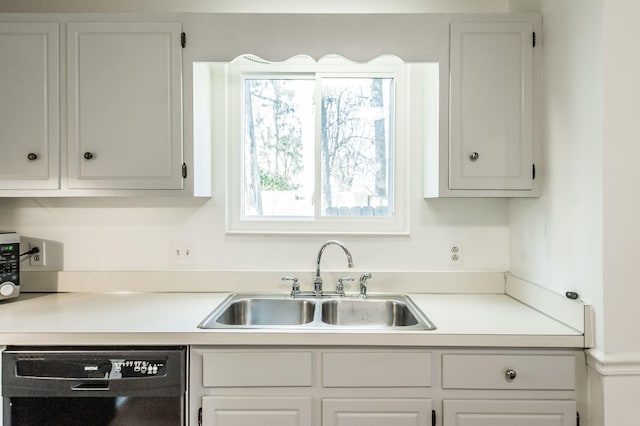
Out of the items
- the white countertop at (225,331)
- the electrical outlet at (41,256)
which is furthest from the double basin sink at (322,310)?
the electrical outlet at (41,256)

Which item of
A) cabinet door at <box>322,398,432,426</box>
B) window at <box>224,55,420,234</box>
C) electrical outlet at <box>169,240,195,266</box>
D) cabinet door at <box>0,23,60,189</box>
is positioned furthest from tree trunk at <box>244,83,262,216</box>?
cabinet door at <box>322,398,432,426</box>

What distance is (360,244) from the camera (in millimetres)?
2076

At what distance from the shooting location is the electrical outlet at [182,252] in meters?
2.07

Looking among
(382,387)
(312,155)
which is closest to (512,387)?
(382,387)

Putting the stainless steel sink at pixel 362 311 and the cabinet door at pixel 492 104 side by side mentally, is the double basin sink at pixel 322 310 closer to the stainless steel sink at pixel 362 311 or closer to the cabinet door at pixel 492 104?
the stainless steel sink at pixel 362 311

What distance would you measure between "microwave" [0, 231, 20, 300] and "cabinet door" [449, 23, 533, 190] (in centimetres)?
191

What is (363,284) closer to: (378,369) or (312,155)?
(378,369)

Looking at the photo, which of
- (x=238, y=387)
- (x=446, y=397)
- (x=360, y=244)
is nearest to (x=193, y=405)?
(x=238, y=387)

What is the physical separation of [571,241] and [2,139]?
2257 millimetres

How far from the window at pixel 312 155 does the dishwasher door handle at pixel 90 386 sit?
910 millimetres

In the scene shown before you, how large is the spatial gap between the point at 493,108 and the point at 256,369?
4.47 ft

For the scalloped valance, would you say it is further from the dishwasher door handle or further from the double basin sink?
the dishwasher door handle

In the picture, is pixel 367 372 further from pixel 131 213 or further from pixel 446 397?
pixel 131 213

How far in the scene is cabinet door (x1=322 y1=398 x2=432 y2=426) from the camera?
142cm
